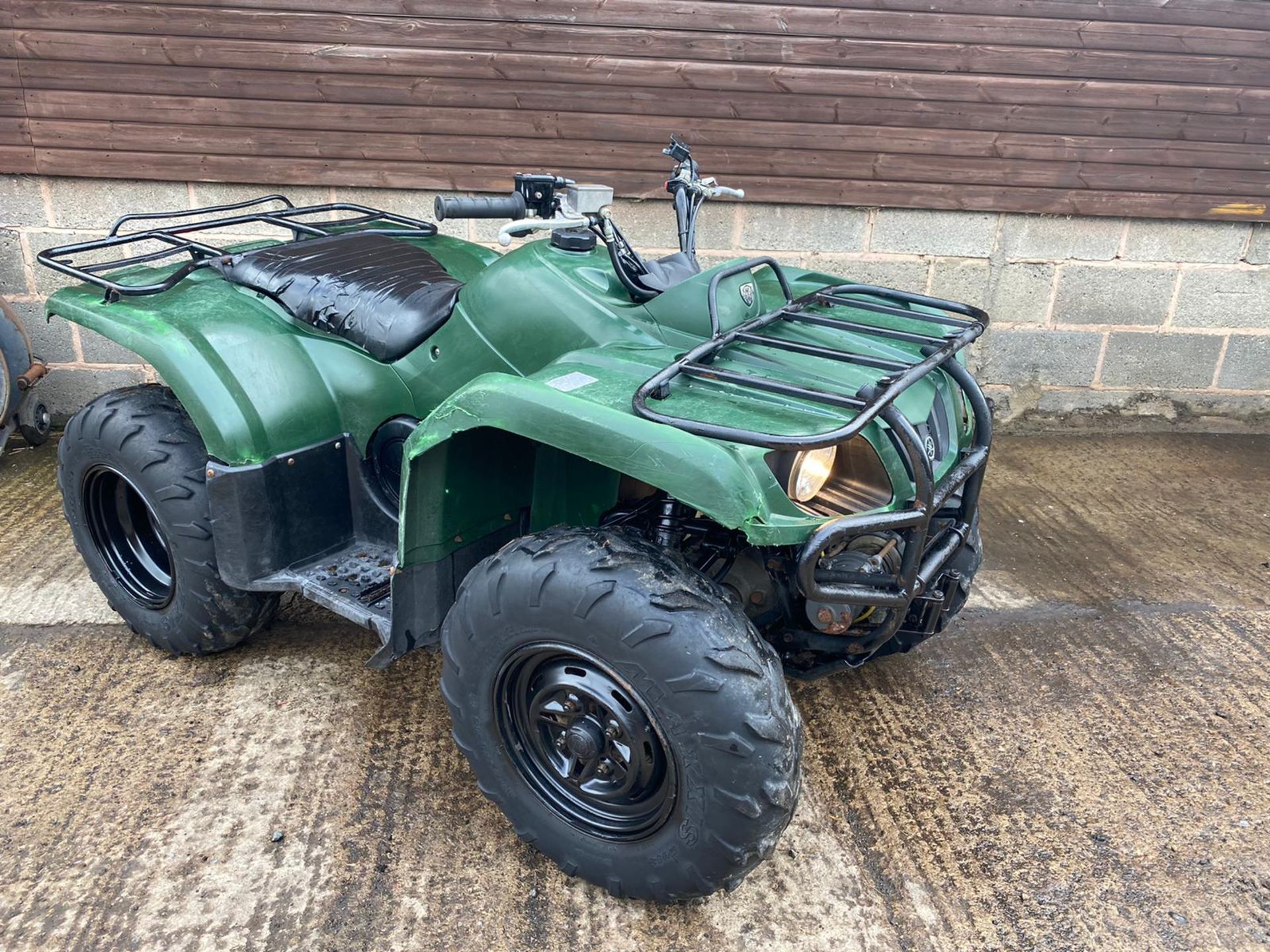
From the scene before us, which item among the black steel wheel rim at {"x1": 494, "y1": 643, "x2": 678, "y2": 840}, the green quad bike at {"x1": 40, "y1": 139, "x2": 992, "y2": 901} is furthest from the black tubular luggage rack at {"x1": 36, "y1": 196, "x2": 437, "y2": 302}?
the black steel wheel rim at {"x1": 494, "y1": 643, "x2": 678, "y2": 840}

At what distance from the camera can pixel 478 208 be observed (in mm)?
2564

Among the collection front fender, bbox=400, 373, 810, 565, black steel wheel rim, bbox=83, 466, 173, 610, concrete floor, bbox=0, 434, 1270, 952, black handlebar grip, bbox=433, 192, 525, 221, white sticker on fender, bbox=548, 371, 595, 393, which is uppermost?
black handlebar grip, bbox=433, 192, 525, 221

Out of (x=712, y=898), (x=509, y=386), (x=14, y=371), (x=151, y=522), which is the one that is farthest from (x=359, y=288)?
(x=14, y=371)

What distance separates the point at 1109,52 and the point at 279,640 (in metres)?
4.87

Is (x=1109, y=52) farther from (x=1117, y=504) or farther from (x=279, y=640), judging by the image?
(x=279, y=640)

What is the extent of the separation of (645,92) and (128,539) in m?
3.20

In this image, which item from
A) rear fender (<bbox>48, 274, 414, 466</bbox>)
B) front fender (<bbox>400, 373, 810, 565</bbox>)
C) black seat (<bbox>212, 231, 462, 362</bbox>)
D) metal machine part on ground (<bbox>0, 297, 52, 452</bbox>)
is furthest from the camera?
metal machine part on ground (<bbox>0, 297, 52, 452</bbox>)

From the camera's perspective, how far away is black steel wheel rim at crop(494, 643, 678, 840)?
2.16 metres

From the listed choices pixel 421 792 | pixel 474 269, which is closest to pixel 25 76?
pixel 474 269

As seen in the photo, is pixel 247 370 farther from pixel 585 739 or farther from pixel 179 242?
pixel 585 739

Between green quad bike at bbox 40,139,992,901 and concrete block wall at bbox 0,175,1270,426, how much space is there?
190 cm

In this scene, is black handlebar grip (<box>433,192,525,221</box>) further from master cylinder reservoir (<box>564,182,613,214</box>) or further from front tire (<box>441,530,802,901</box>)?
front tire (<box>441,530,802,901</box>)

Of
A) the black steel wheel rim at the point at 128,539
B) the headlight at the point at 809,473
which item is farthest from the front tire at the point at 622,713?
the black steel wheel rim at the point at 128,539

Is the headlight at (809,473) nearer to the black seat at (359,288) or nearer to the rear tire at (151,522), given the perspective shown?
the black seat at (359,288)
